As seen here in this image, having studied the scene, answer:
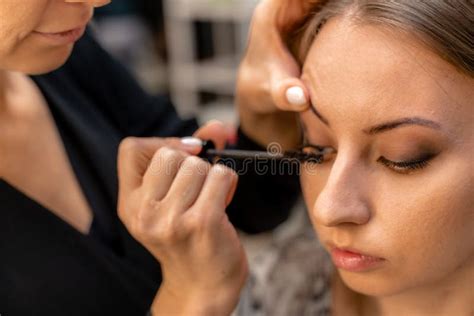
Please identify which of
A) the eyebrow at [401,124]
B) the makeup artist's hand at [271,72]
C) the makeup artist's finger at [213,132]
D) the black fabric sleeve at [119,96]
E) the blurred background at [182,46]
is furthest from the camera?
the blurred background at [182,46]

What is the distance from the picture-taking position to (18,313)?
33.7 inches

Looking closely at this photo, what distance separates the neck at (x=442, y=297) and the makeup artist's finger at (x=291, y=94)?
310 mm

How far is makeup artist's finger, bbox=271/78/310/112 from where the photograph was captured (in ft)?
2.68

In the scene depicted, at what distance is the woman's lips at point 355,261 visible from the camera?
0.80 m

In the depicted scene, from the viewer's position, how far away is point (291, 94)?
2.70 feet

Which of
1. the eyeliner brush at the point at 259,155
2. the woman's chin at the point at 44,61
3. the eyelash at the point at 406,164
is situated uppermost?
the woman's chin at the point at 44,61

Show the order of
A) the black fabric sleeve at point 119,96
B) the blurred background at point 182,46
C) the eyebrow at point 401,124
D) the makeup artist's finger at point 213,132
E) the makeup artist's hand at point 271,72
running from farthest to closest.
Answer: the blurred background at point 182,46, the black fabric sleeve at point 119,96, the makeup artist's finger at point 213,132, the makeup artist's hand at point 271,72, the eyebrow at point 401,124

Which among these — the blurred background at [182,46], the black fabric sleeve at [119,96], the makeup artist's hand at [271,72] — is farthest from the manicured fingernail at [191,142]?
the blurred background at [182,46]

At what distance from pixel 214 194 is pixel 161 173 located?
2.8 inches

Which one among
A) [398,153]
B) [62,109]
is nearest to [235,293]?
[398,153]

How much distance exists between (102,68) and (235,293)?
479 mm

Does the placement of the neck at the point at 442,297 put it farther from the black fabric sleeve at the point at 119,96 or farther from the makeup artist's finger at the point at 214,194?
the black fabric sleeve at the point at 119,96

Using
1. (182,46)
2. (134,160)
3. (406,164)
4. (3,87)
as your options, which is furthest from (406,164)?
(182,46)

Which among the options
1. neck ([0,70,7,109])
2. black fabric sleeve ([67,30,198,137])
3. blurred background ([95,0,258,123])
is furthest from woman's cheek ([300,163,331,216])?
blurred background ([95,0,258,123])
